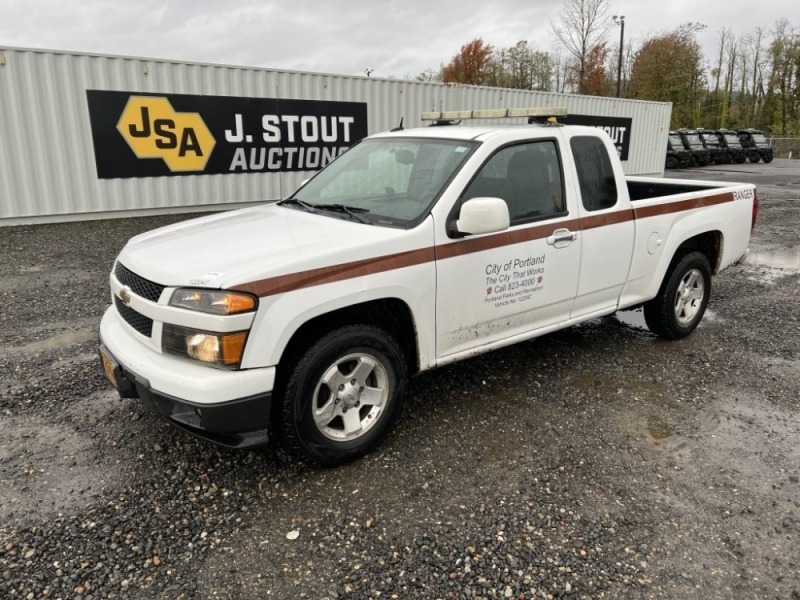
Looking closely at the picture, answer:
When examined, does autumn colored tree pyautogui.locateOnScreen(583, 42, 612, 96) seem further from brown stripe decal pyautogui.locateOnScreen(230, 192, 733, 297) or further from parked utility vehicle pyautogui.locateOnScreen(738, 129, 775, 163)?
brown stripe decal pyautogui.locateOnScreen(230, 192, 733, 297)

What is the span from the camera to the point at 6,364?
455 centimetres

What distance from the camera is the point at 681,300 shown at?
17.1ft

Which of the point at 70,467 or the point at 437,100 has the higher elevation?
the point at 437,100

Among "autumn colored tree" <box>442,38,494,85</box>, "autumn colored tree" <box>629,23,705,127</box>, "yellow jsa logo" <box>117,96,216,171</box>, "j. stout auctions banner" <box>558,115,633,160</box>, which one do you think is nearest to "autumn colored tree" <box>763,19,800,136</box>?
"autumn colored tree" <box>629,23,705,127</box>

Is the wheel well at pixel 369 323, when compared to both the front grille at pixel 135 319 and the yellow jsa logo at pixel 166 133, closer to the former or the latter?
the front grille at pixel 135 319

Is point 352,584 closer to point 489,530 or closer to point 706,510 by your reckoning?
point 489,530

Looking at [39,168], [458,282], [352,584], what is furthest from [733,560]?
[39,168]

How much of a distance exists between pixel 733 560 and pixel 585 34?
42948 mm

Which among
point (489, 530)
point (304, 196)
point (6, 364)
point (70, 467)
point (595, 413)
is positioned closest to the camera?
point (489, 530)

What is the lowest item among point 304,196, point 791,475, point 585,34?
point 791,475

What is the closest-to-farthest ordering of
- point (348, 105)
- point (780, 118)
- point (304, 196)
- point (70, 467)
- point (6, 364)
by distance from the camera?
point (70, 467)
point (304, 196)
point (6, 364)
point (348, 105)
point (780, 118)

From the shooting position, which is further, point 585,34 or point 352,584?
point 585,34

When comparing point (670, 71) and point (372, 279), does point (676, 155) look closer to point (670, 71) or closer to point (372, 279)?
point (670, 71)

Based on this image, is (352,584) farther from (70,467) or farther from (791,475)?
(791,475)
